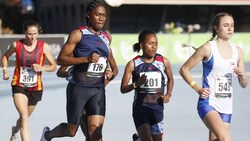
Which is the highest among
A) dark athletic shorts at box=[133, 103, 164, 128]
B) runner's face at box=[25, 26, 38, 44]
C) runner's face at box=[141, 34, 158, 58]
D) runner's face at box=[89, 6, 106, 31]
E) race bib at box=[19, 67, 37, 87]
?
runner's face at box=[89, 6, 106, 31]

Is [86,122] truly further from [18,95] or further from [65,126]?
[18,95]

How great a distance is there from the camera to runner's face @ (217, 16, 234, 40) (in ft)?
19.0

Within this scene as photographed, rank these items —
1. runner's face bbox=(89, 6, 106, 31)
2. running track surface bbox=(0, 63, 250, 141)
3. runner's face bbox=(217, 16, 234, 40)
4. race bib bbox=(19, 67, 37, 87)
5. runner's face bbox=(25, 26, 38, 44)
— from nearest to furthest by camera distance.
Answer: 1. runner's face bbox=(217, 16, 234, 40)
2. runner's face bbox=(89, 6, 106, 31)
3. runner's face bbox=(25, 26, 38, 44)
4. race bib bbox=(19, 67, 37, 87)
5. running track surface bbox=(0, 63, 250, 141)

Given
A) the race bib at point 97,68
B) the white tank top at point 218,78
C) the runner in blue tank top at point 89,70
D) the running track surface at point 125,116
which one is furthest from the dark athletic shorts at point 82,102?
the running track surface at point 125,116

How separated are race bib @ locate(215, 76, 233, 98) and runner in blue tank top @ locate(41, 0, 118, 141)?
4.14 ft

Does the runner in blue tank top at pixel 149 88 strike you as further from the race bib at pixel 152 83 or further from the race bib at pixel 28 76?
the race bib at pixel 28 76

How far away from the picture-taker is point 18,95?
7.34m

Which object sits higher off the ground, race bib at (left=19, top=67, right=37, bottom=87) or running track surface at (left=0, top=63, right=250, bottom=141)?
race bib at (left=19, top=67, right=37, bottom=87)

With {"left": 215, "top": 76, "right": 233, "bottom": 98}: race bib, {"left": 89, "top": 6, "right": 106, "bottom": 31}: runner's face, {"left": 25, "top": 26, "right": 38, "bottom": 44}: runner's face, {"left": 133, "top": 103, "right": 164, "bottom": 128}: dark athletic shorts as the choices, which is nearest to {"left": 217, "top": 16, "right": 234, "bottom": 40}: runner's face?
{"left": 215, "top": 76, "right": 233, "bottom": 98}: race bib

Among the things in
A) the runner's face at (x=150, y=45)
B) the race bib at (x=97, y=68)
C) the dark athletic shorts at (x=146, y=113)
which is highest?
the runner's face at (x=150, y=45)

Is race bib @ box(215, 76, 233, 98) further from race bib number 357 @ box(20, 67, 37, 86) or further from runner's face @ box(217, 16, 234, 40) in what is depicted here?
race bib number 357 @ box(20, 67, 37, 86)

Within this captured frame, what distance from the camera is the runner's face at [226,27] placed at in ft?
19.0

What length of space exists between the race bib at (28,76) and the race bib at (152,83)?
5.23 feet

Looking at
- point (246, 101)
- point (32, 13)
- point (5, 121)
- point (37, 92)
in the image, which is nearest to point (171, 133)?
point (37, 92)
